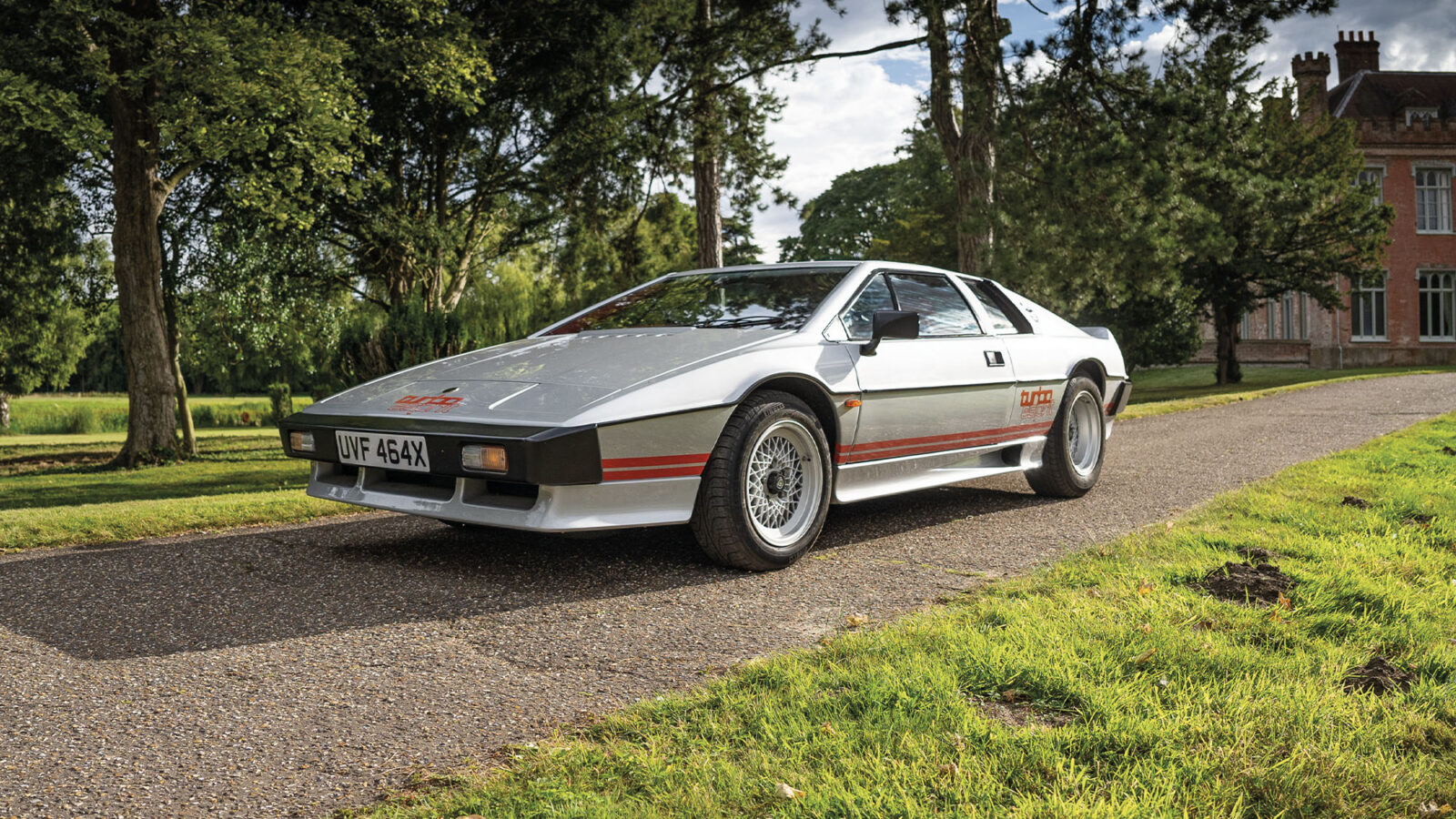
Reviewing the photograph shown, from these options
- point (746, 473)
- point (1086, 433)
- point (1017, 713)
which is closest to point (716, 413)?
point (746, 473)

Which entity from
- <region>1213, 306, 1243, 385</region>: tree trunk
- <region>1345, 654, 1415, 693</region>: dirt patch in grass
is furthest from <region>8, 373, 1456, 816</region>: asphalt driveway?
<region>1213, 306, 1243, 385</region>: tree trunk

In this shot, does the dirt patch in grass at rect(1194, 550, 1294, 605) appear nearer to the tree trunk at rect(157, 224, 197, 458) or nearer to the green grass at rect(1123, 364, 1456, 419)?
the green grass at rect(1123, 364, 1456, 419)

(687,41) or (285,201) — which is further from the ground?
(687,41)

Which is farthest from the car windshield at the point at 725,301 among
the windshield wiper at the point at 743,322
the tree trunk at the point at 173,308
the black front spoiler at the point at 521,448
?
the tree trunk at the point at 173,308

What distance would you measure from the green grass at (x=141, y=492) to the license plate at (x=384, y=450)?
2003 mm

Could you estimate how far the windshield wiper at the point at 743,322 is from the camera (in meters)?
4.86

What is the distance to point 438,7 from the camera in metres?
14.5

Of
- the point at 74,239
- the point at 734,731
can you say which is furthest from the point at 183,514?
the point at 74,239

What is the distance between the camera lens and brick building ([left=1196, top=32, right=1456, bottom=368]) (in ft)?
125

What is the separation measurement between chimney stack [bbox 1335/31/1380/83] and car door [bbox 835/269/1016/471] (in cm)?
4482

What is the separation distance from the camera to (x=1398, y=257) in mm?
38844

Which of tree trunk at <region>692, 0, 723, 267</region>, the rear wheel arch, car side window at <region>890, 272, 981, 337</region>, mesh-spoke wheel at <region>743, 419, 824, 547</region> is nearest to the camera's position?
mesh-spoke wheel at <region>743, 419, 824, 547</region>

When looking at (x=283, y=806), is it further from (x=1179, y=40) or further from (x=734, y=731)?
(x=1179, y=40)

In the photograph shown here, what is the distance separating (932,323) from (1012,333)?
2.60 feet
